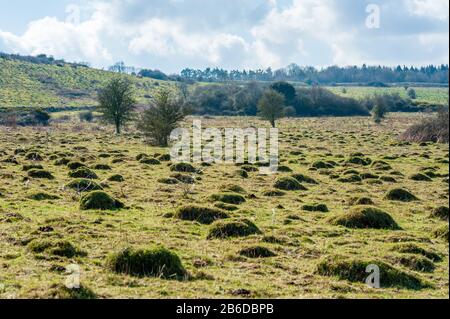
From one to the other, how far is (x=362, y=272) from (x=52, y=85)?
154 metres

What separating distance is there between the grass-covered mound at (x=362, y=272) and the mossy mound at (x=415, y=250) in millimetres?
2404

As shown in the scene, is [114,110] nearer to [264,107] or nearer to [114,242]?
[264,107]

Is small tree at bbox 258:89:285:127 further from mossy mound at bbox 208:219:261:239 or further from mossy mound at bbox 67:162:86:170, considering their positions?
mossy mound at bbox 208:219:261:239

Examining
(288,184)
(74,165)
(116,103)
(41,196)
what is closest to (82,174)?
(74,165)

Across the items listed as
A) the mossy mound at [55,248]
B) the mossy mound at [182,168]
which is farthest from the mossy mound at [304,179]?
the mossy mound at [55,248]

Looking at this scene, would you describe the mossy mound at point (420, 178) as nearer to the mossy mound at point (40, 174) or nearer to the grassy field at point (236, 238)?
the grassy field at point (236, 238)

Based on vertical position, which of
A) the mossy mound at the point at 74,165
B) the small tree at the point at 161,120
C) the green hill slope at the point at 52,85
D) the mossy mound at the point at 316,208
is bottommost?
the mossy mound at the point at 316,208

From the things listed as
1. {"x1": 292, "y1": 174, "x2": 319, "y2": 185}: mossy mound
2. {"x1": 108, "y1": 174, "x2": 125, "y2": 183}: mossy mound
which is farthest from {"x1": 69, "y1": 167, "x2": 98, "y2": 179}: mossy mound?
{"x1": 292, "y1": 174, "x2": 319, "y2": 185}: mossy mound

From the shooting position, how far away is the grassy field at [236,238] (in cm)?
1138

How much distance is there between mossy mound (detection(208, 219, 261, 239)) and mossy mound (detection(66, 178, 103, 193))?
1003 centimetres

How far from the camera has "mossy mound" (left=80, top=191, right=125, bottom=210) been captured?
67.3 feet

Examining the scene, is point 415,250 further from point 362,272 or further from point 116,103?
point 116,103

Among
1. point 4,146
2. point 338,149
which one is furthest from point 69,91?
point 338,149
